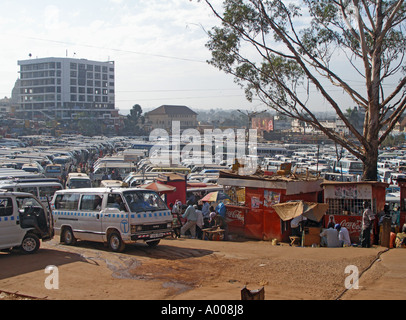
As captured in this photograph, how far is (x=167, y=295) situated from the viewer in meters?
7.86

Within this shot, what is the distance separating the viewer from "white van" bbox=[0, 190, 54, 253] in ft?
36.0

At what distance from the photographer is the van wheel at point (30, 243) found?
448 inches


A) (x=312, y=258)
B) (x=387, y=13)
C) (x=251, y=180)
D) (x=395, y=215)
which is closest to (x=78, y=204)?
(x=251, y=180)

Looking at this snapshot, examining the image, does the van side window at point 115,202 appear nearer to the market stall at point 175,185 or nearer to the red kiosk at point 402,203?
the market stall at point 175,185

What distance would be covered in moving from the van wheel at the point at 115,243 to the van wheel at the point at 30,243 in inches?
72.8

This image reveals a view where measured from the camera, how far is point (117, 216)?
1185 cm

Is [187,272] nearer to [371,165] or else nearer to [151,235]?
[151,235]

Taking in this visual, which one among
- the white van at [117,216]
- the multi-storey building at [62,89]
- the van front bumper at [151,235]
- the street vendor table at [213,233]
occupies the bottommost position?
the street vendor table at [213,233]

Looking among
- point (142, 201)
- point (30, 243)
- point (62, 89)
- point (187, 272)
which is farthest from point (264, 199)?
point (62, 89)

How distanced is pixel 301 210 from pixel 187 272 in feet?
17.0

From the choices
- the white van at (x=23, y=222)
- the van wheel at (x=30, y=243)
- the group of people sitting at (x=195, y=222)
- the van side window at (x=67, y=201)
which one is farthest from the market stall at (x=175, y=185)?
the van wheel at (x=30, y=243)

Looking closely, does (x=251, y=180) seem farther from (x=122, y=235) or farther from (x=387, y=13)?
(x=387, y=13)

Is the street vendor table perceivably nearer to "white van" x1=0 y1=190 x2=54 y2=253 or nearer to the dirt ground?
the dirt ground

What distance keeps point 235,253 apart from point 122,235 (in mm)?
2936
